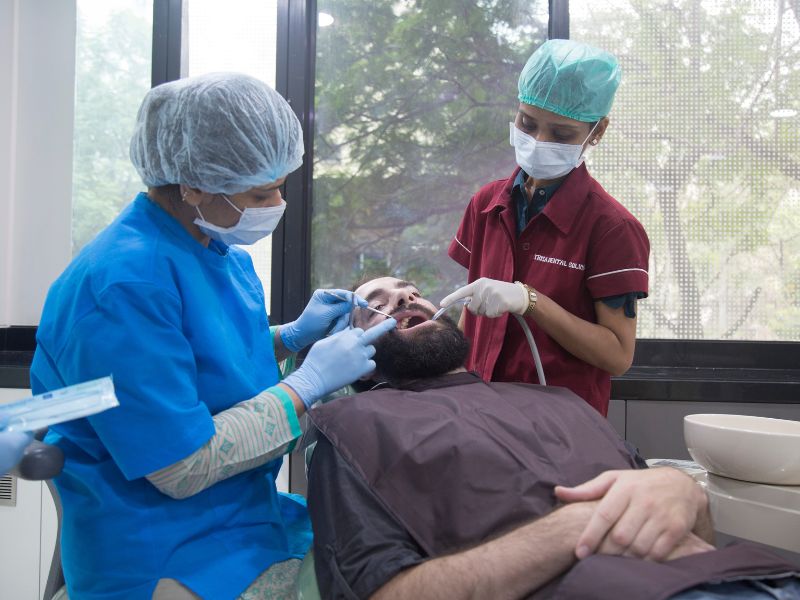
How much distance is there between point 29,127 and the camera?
305cm

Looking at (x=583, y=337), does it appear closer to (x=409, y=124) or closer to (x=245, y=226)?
(x=245, y=226)

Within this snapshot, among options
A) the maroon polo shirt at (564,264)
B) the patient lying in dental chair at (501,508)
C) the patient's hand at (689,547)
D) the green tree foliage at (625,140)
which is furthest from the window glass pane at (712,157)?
the patient's hand at (689,547)

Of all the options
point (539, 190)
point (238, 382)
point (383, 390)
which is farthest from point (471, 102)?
point (238, 382)

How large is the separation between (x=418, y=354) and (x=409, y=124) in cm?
165

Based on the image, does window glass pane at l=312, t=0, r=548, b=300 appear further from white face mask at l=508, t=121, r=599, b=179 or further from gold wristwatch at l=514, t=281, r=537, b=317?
gold wristwatch at l=514, t=281, r=537, b=317

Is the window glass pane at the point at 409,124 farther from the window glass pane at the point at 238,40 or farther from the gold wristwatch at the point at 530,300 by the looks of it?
the gold wristwatch at the point at 530,300

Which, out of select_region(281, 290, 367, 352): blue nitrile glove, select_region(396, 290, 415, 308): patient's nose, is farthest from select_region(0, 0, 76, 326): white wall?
select_region(396, 290, 415, 308): patient's nose

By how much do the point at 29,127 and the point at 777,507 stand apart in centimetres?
322

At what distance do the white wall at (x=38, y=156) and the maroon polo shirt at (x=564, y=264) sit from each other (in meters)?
2.13

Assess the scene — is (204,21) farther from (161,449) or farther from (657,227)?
(161,449)

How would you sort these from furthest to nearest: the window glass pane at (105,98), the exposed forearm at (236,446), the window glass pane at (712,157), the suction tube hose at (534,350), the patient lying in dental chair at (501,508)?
1. the window glass pane at (105,98)
2. the window glass pane at (712,157)
3. the suction tube hose at (534,350)
4. the exposed forearm at (236,446)
5. the patient lying in dental chair at (501,508)

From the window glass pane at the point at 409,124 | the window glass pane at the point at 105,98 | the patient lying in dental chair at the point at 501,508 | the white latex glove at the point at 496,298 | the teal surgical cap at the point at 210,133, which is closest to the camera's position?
the patient lying in dental chair at the point at 501,508

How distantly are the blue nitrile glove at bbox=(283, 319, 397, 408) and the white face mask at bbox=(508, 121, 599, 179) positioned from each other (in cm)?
65

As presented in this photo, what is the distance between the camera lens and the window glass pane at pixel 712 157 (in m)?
2.80
